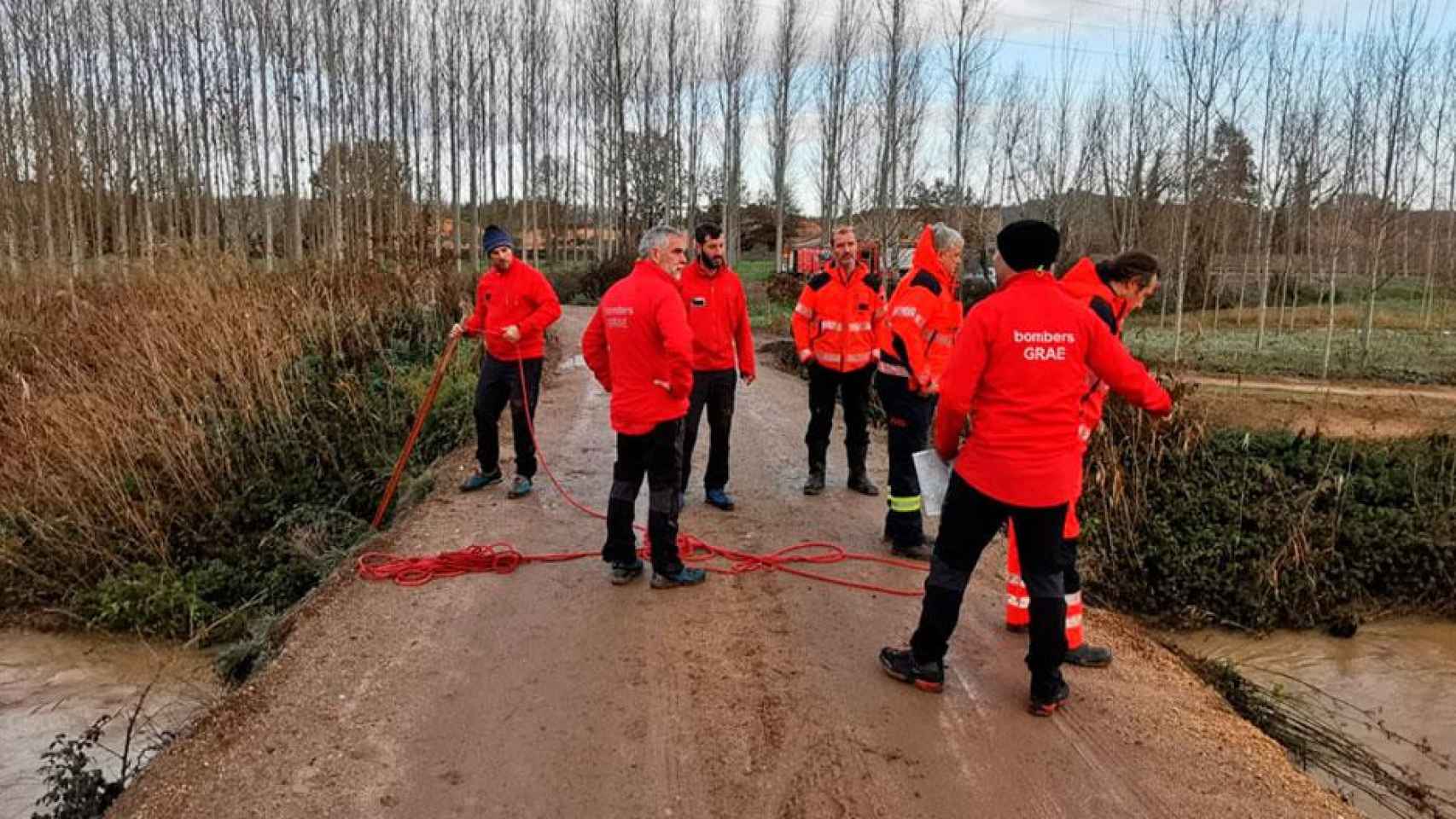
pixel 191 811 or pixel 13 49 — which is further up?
pixel 13 49

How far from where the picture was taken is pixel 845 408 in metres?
7.05

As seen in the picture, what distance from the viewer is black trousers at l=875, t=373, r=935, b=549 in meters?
5.87

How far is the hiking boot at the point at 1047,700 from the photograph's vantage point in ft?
13.4

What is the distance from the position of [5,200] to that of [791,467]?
1797cm

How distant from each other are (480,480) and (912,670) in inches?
173

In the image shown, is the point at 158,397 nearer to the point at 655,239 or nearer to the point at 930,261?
the point at 655,239

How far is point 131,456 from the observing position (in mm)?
8734

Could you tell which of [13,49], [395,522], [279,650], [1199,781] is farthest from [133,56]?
[1199,781]

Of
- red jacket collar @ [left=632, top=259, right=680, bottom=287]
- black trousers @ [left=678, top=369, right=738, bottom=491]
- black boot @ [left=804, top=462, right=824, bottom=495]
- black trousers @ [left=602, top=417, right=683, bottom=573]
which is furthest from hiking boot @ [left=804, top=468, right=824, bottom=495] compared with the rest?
red jacket collar @ [left=632, top=259, right=680, bottom=287]

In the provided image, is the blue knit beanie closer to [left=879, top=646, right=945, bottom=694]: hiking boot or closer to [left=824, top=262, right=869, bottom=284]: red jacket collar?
[left=824, top=262, right=869, bottom=284]: red jacket collar

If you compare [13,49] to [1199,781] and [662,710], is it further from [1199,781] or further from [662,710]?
[1199,781]

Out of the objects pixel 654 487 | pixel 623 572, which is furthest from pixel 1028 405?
pixel 623 572

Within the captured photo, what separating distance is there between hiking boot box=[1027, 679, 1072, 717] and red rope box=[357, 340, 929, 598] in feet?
4.68

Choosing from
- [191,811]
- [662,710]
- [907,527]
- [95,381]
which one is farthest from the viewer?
[95,381]
